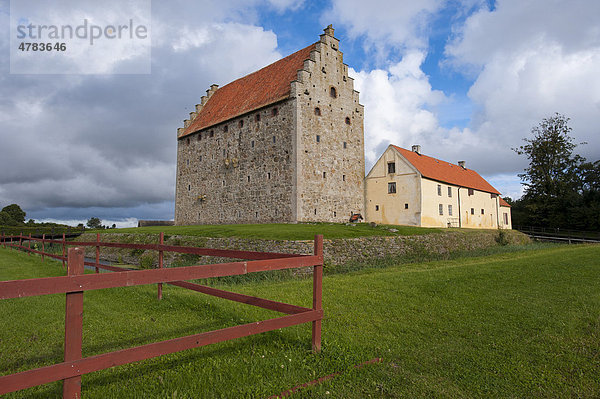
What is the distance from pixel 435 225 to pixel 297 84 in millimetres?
16854

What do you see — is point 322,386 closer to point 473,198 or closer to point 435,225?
point 435,225

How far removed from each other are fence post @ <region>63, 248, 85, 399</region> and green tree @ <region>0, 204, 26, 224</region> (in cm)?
7589

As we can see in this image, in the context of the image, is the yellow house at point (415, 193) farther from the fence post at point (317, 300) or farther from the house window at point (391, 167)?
the fence post at point (317, 300)

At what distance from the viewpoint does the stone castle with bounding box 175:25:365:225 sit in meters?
26.0

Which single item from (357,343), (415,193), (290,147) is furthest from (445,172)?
(357,343)

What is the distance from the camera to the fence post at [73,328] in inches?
99.7

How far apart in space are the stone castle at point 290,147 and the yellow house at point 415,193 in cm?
163

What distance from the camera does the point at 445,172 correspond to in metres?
34.8

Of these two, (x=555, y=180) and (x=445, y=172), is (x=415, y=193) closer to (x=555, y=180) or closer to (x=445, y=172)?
(x=445, y=172)

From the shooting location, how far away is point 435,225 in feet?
97.9

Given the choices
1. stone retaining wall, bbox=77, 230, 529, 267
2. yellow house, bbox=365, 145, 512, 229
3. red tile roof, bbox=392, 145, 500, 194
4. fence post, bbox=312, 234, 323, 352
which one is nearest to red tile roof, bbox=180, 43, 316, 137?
yellow house, bbox=365, 145, 512, 229

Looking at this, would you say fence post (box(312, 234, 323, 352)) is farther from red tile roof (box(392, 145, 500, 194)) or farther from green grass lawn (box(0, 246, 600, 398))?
red tile roof (box(392, 145, 500, 194))

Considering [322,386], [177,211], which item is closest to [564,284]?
[322,386]

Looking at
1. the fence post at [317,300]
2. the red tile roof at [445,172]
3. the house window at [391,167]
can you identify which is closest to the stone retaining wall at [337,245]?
the red tile roof at [445,172]
